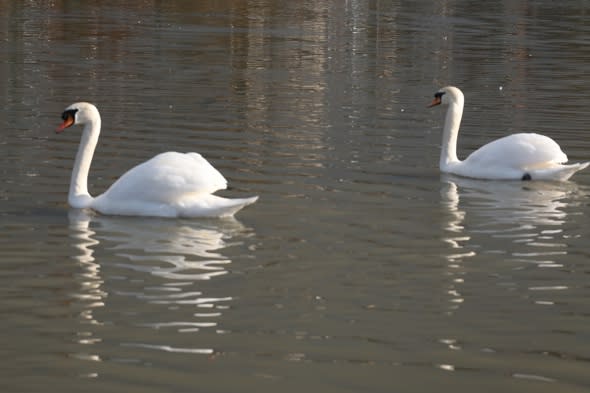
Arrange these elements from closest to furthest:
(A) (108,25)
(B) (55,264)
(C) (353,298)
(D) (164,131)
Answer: (C) (353,298)
(B) (55,264)
(D) (164,131)
(A) (108,25)

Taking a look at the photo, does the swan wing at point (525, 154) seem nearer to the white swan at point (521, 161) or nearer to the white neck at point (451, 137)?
the white swan at point (521, 161)

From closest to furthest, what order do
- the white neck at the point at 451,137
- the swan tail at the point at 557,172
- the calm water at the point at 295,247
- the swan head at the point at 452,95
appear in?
the calm water at the point at 295,247
the swan tail at the point at 557,172
the white neck at the point at 451,137
the swan head at the point at 452,95

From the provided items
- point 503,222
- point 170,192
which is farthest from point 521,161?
point 170,192

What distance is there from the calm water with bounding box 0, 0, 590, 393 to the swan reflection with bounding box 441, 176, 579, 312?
4 centimetres

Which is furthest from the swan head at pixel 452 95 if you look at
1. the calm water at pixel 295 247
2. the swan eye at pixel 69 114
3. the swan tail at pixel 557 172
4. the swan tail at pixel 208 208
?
the swan tail at pixel 208 208

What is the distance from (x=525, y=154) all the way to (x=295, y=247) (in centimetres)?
516

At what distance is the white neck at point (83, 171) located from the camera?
14484 millimetres

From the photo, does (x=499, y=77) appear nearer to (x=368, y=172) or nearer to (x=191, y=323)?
(x=368, y=172)

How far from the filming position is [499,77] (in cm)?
3072

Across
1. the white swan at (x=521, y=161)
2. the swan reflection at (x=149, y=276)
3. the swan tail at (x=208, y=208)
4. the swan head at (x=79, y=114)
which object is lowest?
the swan reflection at (x=149, y=276)

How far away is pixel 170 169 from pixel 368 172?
4.00 m

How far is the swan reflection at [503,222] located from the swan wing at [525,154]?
0.67ft

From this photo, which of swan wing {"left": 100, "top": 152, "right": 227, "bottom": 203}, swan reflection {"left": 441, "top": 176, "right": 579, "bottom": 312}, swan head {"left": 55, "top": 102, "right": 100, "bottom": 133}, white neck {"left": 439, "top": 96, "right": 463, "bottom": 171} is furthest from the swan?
white neck {"left": 439, "top": 96, "right": 463, "bottom": 171}

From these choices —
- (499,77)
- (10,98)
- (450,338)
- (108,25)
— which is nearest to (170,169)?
(450,338)
